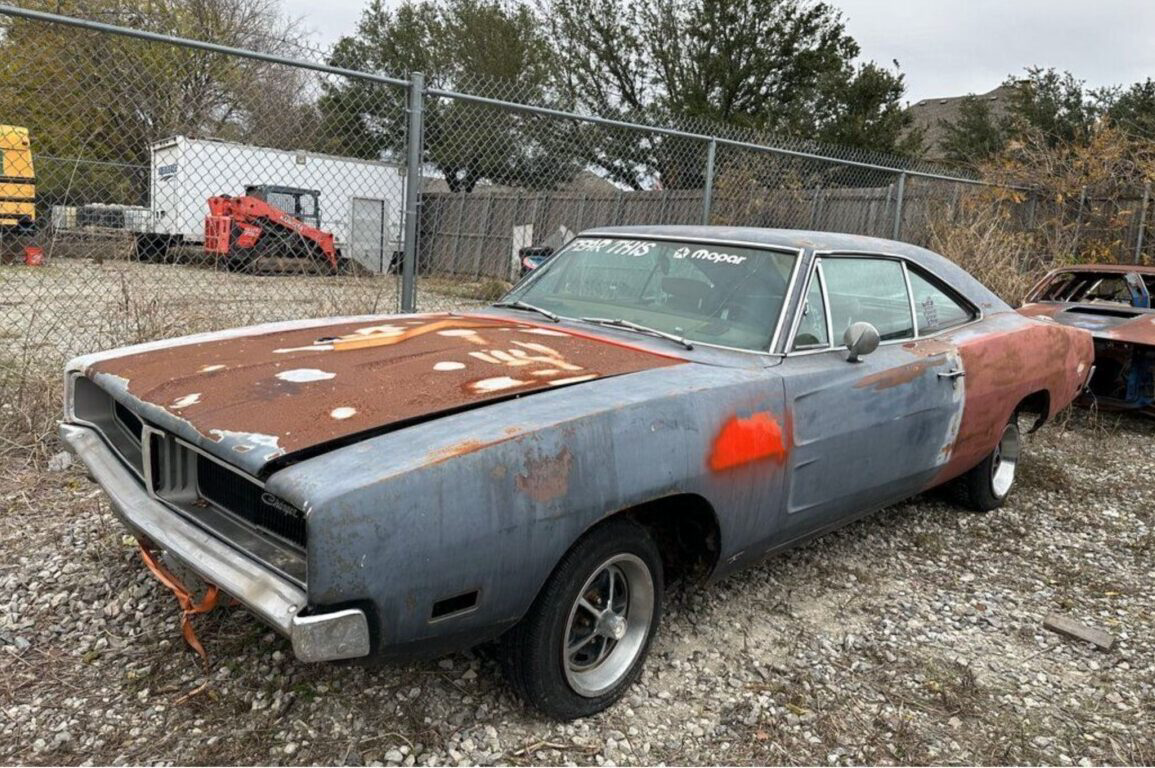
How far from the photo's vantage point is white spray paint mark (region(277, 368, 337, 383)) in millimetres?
2420

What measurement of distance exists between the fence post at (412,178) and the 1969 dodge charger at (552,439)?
49.0 inches

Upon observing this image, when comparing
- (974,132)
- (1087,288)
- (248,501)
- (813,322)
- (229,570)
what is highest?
(974,132)

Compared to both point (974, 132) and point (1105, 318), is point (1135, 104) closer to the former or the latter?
point (974, 132)

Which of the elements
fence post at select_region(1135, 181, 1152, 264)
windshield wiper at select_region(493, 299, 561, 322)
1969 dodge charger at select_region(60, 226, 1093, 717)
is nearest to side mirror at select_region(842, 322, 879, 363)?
1969 dodge charger at select_region(60, 226, 1093, 717)

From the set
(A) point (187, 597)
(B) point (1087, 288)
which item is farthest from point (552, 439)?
(B) point (1087, 288)

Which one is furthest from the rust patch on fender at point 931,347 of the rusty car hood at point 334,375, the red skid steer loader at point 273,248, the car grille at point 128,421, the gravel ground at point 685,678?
the red skid steer loader at point 273,248

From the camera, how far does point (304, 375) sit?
2.46m

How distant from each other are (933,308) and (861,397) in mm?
1144

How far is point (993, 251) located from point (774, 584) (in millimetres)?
7483

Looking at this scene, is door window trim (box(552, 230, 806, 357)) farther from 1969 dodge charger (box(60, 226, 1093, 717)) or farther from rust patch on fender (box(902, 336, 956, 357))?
rust patch on fender (box(902, 336, 956, 357))

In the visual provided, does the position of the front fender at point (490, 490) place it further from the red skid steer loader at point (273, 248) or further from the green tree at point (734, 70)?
the green tree at point (734, 70)

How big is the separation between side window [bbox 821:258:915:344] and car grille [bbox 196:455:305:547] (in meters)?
2.15

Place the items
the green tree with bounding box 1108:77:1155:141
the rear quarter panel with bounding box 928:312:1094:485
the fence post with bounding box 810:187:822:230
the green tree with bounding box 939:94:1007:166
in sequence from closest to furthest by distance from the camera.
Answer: the rear quarter panel with bounding box 928:312:1094:485
the fence post with bounding box 810:187:822:230
the green tree with bounding box 1108:77:1155:141
the green tree with bounding box 939:94:1007:166

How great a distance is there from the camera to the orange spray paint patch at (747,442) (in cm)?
247
